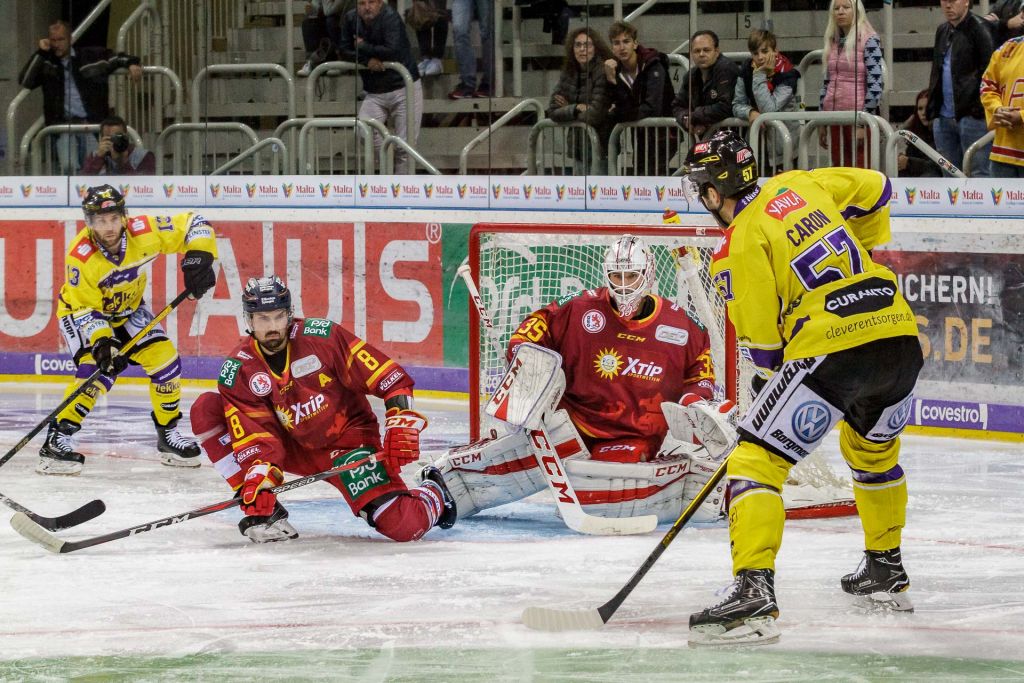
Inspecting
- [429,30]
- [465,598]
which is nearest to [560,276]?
[465,598]

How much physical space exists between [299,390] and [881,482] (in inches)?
80.3

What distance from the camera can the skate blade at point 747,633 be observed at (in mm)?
3732

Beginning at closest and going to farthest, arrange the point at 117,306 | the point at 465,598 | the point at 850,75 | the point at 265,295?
the point at 465,598
the point at 265,295
the point at 117,306
the point at 850,75

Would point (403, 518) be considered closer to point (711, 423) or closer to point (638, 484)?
point (638, 484)

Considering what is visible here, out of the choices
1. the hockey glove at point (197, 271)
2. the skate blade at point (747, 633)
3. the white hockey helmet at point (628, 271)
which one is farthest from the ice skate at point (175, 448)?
Result: the skate blade at point (747, 633)

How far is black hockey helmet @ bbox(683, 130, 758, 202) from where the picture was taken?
391 centimetres

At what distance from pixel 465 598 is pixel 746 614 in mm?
999

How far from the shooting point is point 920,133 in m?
7.55

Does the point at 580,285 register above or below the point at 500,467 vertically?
above

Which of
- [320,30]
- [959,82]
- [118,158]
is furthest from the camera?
[118,158]

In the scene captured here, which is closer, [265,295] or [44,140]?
[265,295]

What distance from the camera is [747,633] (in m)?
3.73

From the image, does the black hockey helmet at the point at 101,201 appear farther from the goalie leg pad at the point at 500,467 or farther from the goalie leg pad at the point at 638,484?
the goalie leg pad at the point at 638,484

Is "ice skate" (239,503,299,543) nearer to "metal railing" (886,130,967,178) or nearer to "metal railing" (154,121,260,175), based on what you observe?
"metal railing" (886,130,967,178)
